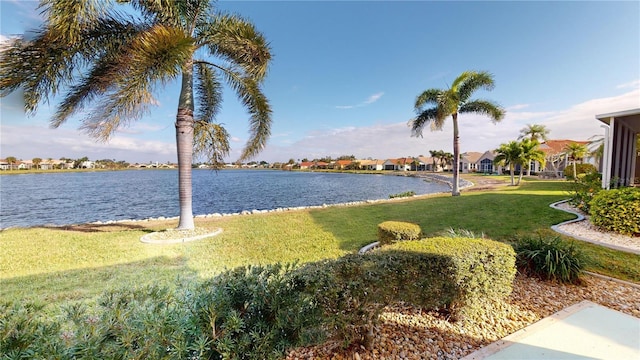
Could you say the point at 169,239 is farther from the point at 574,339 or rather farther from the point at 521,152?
the point at 521,152

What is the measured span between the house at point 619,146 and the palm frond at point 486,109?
4.92 m

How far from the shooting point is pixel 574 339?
2.53 meters

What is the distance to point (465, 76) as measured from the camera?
14.1 meters

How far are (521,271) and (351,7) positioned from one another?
10261 millimetres

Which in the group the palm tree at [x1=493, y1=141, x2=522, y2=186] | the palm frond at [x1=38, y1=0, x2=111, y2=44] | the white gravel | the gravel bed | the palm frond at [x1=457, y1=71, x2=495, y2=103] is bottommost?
the gravel bed

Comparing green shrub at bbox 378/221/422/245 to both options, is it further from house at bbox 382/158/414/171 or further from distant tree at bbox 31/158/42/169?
distant tree at bbox 31/158/42/169

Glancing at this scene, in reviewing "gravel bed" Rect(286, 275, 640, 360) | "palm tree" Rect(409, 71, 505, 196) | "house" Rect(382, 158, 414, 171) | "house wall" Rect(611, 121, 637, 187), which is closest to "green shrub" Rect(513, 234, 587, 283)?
"gravel bed" Rect(286, 275, 640, 360)

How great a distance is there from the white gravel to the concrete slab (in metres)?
3.46

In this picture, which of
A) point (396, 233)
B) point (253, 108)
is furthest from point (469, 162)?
point (396, 233)

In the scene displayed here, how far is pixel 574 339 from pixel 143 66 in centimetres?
786

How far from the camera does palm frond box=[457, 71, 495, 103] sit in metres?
13.8

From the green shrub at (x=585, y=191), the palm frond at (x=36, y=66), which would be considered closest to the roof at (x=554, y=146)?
the green shrub at (x=585, y=191)

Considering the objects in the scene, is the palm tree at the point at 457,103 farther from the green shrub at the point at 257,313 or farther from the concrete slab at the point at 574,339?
the green shrub at the point at 257,313

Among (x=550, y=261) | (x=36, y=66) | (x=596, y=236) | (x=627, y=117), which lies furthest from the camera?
(x=627, y=117)
